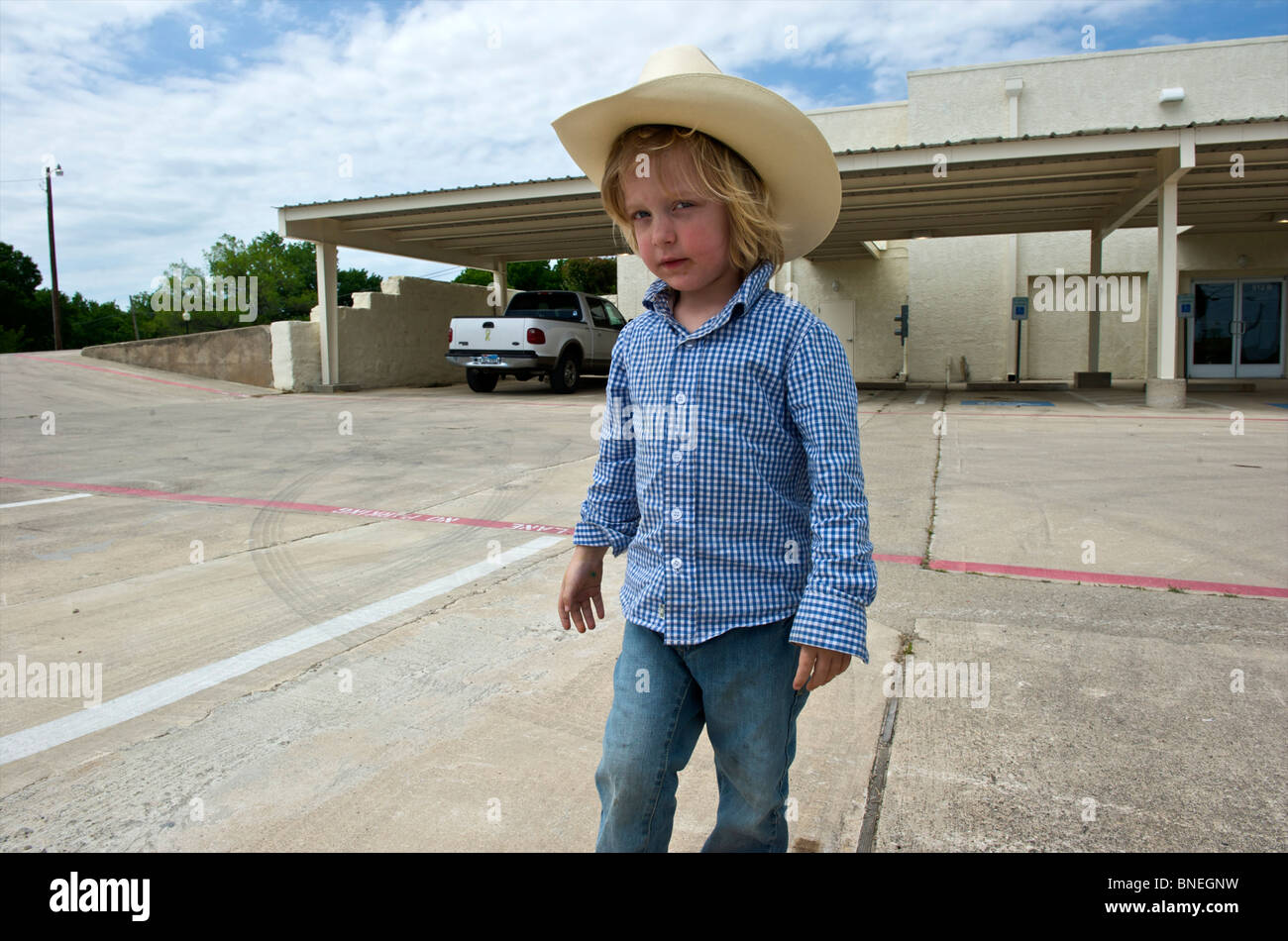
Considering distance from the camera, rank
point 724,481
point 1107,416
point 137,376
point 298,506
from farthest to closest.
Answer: point 137,376
point 1107,416
point 298,506
point 724,481

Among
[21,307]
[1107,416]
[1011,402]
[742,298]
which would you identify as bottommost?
[1107,416]

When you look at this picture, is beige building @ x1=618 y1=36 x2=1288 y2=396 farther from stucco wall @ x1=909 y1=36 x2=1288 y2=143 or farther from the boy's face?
the boy's face

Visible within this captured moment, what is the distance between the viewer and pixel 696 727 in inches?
64.6

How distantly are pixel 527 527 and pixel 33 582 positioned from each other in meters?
2.63

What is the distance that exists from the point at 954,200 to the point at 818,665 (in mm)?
17014

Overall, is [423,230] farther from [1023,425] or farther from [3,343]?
[3,343]

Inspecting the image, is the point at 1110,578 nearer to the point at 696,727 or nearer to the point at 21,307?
the point at 696,727

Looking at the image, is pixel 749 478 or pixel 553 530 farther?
pixel 553 530

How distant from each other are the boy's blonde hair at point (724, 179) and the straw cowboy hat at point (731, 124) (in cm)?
2

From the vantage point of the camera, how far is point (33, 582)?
4.37 meters

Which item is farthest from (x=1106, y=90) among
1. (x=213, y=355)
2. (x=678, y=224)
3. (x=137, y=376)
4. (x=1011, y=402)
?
(x=678, y=224)

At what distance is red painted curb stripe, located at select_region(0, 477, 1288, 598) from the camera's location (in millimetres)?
4242
